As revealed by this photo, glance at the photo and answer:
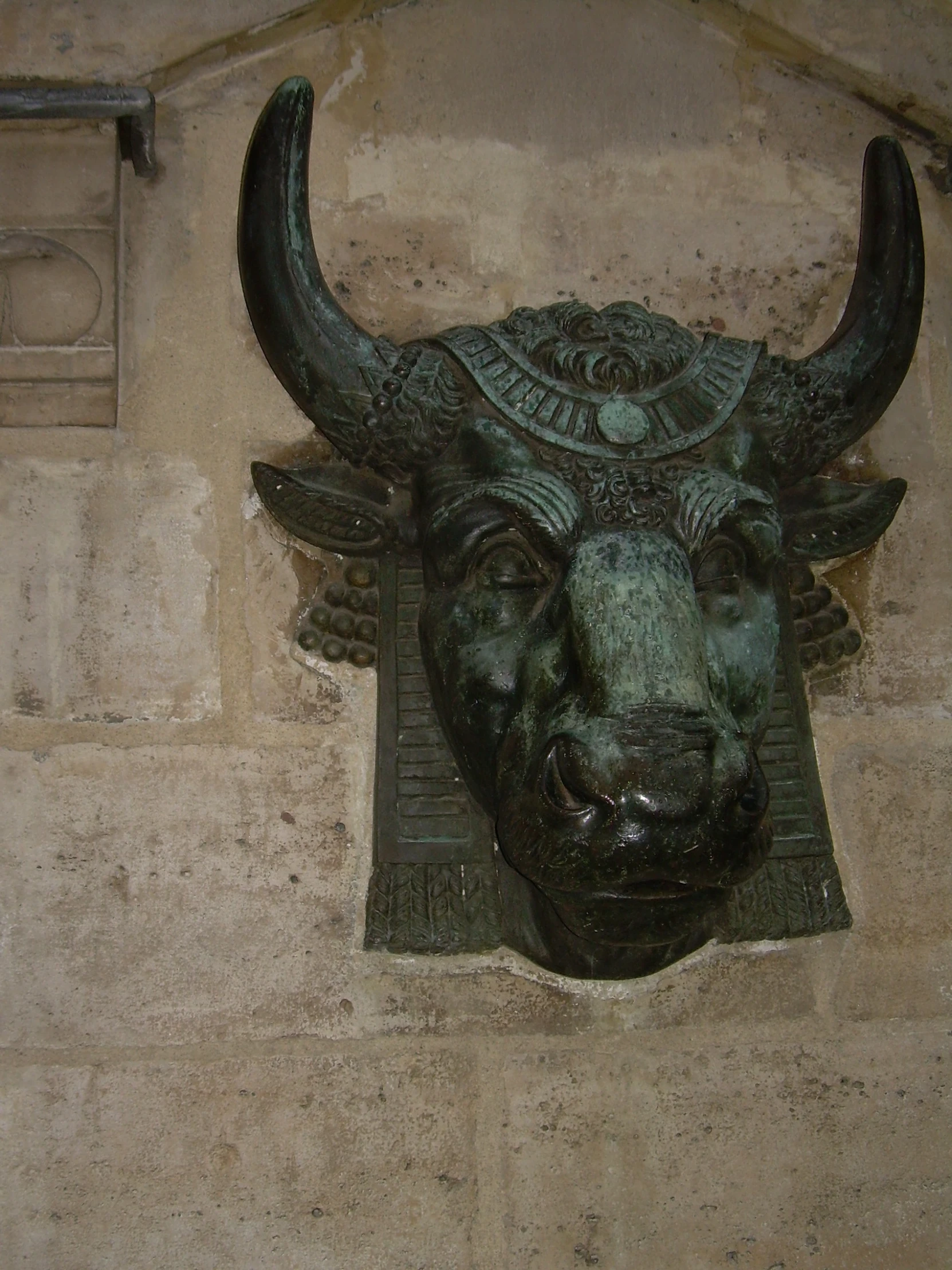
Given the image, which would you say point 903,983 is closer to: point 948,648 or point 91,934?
point 948,648

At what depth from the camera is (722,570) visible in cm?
177

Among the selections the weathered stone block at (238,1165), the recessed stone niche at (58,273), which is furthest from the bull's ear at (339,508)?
the weathered stone block at (238,1165)

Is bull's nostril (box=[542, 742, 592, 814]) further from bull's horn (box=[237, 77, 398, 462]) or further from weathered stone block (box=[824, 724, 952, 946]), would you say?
weathered stone block (box=[824, 724, 952, 946])

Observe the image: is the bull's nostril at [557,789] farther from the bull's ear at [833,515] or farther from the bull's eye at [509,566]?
the bull's ear at [833,515]

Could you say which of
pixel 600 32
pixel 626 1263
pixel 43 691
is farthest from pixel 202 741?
pixel 600 32

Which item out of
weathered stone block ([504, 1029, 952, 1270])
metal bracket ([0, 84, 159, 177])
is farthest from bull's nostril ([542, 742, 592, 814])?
metal bracket ([0, 84, 159, 177])

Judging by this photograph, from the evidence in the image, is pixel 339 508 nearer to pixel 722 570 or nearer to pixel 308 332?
pixel 308 332

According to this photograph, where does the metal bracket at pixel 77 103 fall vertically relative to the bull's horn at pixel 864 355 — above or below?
above

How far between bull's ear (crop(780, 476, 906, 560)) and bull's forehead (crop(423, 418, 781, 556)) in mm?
189

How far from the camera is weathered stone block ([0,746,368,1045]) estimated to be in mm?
1809

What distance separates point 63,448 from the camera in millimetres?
1969

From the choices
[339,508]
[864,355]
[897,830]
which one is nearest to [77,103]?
[339,508]

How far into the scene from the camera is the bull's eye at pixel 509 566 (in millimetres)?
1723

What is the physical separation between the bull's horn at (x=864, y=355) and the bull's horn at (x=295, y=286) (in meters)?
0.61
